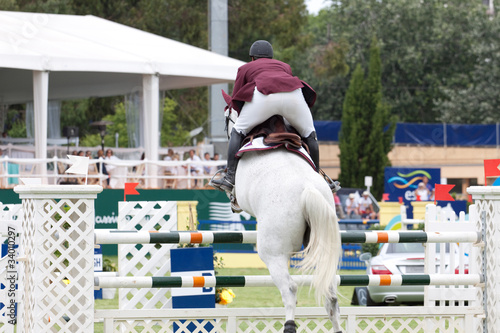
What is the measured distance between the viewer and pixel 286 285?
17.5ft

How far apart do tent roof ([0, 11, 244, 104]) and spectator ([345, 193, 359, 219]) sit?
4855 mm

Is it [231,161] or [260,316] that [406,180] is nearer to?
[260,316]

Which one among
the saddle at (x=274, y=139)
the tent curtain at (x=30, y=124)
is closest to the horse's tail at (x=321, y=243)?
the saddle at (x=274, y=139)

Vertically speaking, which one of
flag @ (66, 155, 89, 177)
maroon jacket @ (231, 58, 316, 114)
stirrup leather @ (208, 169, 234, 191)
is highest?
maroon jacket @ (231, 58, 316, 114)

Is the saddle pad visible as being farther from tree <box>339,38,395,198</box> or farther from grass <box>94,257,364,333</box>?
tree <box>339,38,395,198</box>

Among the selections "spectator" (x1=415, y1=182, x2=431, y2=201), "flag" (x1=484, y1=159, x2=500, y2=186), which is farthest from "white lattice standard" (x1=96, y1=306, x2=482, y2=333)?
"spectator" (x1=415, y1=182, x2=431, y2=201)

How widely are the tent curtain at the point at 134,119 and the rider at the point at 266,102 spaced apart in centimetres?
1651

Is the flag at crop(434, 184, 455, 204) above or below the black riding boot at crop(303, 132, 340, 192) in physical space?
below

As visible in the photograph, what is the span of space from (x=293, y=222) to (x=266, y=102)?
961 millimetres

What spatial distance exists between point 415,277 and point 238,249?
42.8ft

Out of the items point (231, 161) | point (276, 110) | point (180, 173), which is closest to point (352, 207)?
point (180, 173)

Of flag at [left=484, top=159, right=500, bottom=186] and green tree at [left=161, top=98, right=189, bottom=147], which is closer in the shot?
flag at [left=484, top=159, right=500, bottom=186]

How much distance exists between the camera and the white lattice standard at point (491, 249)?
6270 mm

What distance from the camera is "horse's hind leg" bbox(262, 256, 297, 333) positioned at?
17.2ft
